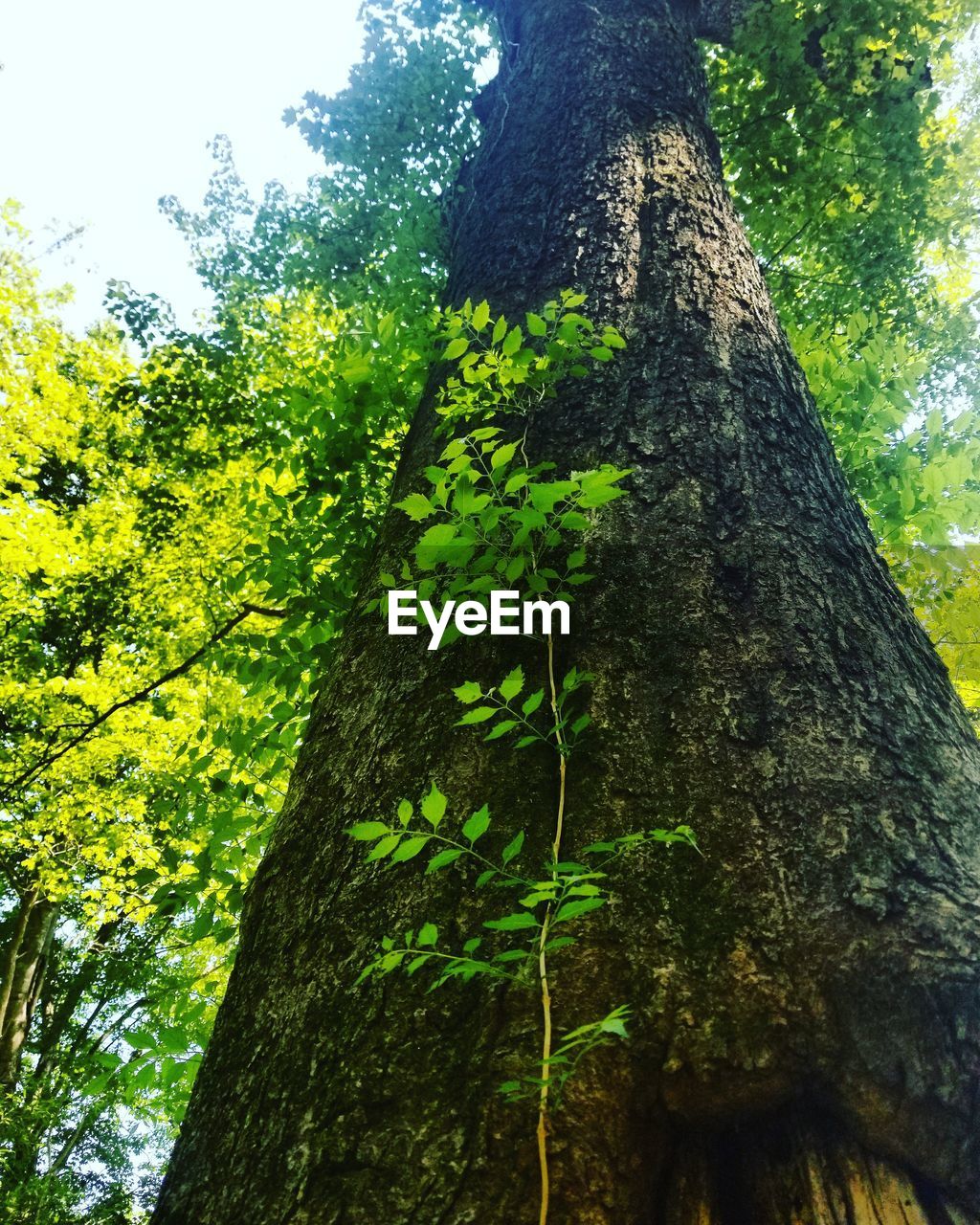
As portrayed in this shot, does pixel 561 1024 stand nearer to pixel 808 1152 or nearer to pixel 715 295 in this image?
pixel 808 1152

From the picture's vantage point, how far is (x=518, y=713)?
1372mm

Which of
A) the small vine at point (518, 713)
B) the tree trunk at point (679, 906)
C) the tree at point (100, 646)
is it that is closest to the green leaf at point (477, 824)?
the small vine at point (518, 713)

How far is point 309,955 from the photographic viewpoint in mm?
1193

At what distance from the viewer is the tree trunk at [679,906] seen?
36.1 inches

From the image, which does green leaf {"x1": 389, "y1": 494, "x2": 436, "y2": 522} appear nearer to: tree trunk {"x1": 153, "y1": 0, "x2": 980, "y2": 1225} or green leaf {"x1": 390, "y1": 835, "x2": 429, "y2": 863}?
tree trunk {"x1": 153, "y1": 0, "x2": 980, "y2": 1225}

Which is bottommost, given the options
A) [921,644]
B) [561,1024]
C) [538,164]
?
[561,1024]

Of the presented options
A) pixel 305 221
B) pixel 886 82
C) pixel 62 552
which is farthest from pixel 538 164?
pixel 62 552

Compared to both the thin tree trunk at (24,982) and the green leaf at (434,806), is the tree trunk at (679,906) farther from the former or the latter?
the thin tree trunk at (24,982)

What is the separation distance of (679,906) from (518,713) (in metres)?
0.44

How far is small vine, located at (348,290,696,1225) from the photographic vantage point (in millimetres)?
926

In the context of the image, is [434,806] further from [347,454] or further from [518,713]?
[347,454]

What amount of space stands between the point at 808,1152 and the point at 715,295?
6.53 feet

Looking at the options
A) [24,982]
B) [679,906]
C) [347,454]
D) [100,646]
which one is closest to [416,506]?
[679,906]

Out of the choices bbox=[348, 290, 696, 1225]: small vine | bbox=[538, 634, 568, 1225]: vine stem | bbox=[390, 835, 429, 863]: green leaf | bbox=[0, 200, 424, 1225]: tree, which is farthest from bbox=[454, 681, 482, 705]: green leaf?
bbox=[0, 200, 424, 1225]: tree
